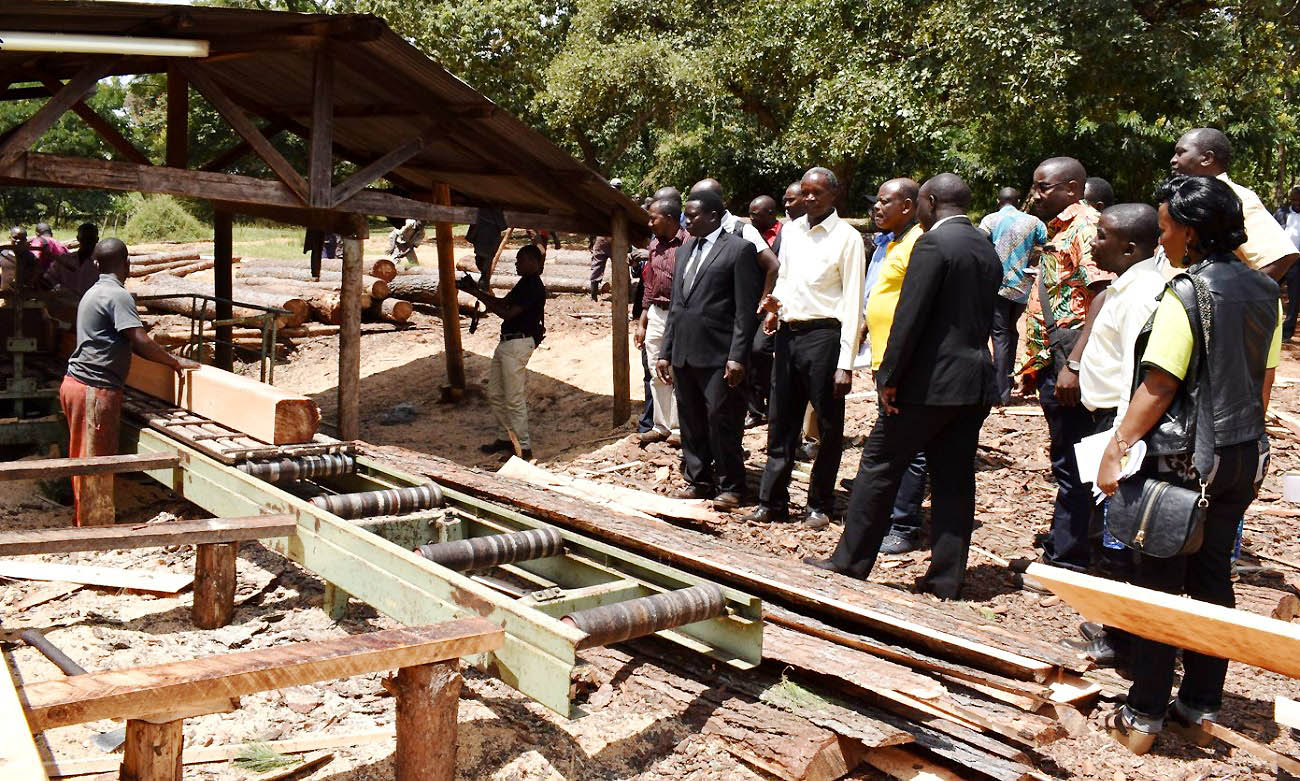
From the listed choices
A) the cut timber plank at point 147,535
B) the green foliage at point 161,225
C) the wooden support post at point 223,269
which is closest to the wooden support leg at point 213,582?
the cut timber plank at point 147,535

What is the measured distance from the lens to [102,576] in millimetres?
5375

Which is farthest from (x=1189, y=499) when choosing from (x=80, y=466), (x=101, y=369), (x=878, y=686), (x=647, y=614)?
(x=101, y=369)

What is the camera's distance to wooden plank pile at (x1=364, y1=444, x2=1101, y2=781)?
3.53 meters

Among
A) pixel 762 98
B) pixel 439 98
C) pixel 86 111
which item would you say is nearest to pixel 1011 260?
pixel 439 98

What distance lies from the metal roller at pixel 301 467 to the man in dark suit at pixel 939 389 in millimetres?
2557

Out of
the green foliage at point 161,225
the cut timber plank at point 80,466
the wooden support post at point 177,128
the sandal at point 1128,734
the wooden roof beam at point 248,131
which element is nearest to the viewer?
the sandal at point 1128,734

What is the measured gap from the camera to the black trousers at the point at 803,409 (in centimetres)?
604

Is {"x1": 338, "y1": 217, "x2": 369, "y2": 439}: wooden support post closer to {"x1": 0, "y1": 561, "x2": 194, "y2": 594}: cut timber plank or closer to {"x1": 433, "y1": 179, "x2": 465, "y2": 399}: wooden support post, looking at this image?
{"x1": 433, "y1": 179, "x2": 465, "y2": 399}: wooden support post

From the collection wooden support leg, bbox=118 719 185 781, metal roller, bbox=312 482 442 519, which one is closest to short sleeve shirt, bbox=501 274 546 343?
metal roller, bbox=312 482 442 519

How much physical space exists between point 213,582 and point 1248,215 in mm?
4929

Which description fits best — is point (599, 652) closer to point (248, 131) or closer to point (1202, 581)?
point (1202, 581)

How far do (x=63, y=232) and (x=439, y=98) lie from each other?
23.5 metres

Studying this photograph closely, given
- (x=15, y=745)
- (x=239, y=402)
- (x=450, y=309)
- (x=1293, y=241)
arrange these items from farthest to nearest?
(x=1293, y=241)
(x=450, y=309)
(x=239, y=402)
(x=15, y=745)

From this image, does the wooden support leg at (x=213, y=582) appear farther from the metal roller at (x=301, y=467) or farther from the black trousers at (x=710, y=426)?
the black trousers at (x=710, y=426)
